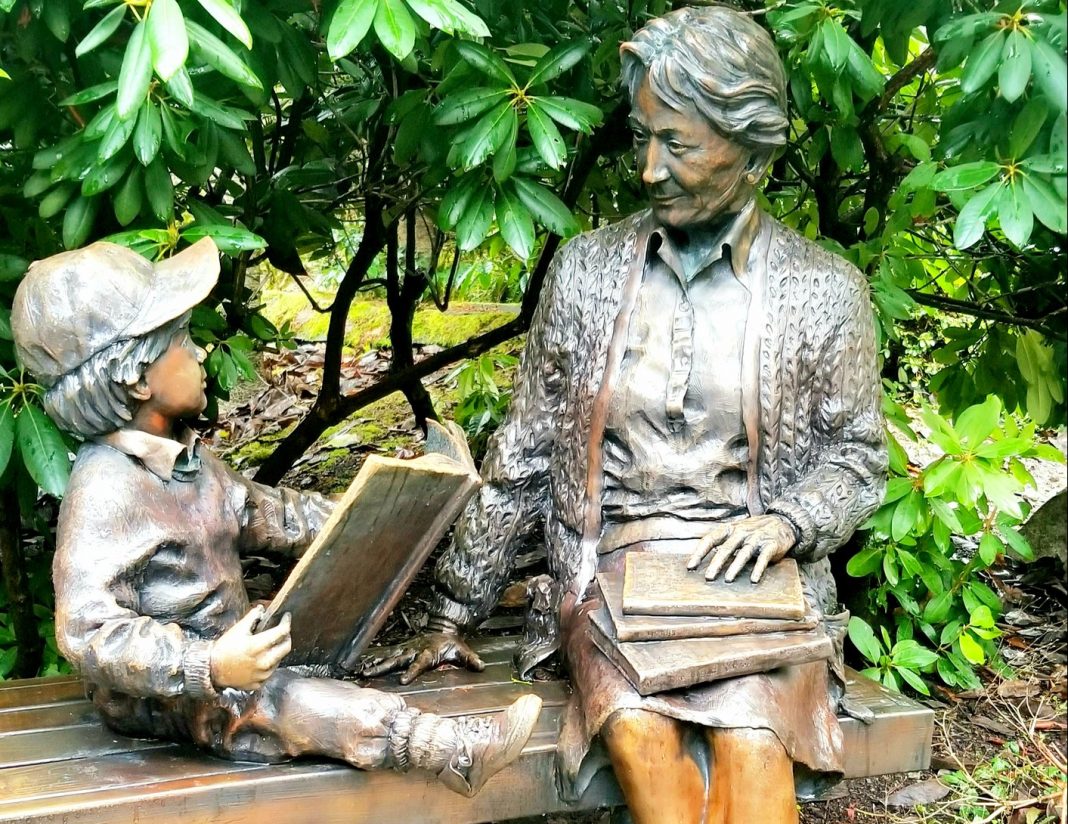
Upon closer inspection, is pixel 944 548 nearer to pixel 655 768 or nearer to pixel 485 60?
pixel 655 768

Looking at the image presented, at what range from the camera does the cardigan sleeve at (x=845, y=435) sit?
9.82ft

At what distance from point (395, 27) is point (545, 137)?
1.97 feet

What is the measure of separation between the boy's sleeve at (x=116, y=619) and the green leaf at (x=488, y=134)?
115 cm

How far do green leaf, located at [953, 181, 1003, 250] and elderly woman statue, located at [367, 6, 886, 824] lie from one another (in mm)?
395

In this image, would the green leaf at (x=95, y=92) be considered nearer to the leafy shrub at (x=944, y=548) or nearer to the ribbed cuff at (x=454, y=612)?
the ribbed cuff at (x=454, y=612)

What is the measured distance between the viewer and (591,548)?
311cm

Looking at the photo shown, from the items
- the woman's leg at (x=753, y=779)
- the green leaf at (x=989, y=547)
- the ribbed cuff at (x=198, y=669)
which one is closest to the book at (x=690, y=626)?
the woman's leg at (x=753, y=779)

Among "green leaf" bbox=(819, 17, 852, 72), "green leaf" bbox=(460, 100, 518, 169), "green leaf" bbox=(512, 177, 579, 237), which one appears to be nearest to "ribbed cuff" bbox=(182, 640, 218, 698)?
"green leaf" bbox=(460, 100, 518, 169)

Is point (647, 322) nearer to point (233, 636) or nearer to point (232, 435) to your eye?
point (233, 636)

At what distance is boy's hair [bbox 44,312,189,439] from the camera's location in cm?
253

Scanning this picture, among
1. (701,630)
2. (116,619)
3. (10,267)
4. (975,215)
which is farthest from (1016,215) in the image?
(10,267)

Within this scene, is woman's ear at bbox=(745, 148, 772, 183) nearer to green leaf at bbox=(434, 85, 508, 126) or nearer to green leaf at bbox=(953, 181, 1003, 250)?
green leaf at bbox=(953, 181, 1003, 250)

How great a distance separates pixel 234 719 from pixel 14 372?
1122 mm

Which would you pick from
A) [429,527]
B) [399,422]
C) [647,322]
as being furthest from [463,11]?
[399,422]
